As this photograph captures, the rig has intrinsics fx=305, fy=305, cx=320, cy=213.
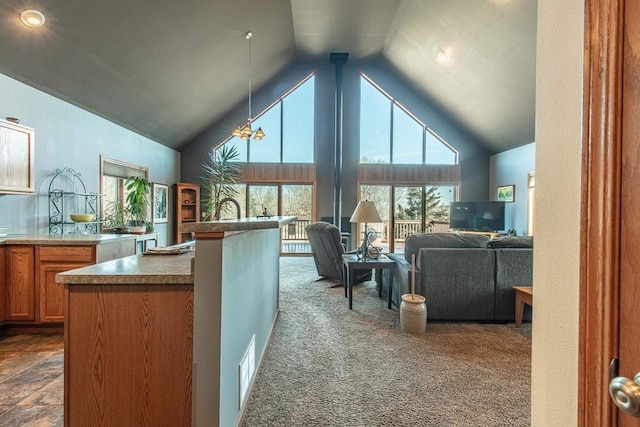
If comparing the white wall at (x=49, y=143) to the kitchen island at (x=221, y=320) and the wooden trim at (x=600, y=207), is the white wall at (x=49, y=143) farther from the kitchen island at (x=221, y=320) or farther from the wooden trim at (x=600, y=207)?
the wooden trim at (x=600, y=207)

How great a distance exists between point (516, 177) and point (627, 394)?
7.65 m

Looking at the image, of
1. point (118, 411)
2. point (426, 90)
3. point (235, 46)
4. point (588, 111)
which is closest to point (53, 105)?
point (235, 46)

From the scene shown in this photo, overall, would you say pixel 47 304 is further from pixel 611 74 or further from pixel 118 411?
pixel 611 74

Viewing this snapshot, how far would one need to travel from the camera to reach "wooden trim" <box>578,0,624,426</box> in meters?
0.56

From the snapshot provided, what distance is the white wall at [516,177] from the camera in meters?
6.61

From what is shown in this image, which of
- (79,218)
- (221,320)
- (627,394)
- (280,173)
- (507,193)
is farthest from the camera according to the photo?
(280,173)

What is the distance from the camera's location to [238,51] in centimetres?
542

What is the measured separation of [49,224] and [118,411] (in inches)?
128

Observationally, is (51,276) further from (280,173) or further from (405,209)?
(405,209)

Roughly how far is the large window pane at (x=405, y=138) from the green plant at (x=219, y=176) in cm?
407

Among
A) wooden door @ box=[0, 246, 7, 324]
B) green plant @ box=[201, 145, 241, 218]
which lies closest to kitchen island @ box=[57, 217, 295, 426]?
wooden door @ box=[0, 246, 7, 324]

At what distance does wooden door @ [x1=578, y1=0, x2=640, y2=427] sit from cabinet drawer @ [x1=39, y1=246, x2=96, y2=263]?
3475mm

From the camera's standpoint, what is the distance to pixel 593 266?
0.59 m

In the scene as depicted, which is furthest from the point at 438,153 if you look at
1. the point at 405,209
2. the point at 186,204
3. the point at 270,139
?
the point at 186,204
